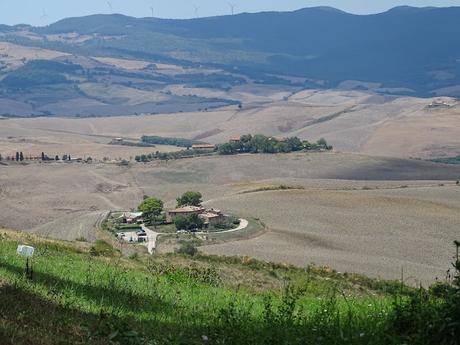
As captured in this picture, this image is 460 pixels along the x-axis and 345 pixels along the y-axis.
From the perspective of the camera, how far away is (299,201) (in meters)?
70.9

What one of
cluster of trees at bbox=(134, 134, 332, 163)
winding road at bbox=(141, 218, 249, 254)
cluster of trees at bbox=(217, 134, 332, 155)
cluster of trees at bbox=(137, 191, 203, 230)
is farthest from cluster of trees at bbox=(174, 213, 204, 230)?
cluster of trees at bbox=(217, 134, 332, 155)

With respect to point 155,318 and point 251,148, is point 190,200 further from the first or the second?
point 155,318

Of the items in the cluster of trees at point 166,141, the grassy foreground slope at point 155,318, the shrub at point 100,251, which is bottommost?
the cluster of trees at point 166,141

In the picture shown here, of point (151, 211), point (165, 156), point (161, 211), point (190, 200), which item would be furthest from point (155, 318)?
point (165, 156)

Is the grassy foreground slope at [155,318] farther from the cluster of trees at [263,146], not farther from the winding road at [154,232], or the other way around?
the cluster of trees at [263,146]

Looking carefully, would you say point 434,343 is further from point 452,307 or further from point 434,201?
point 434,201

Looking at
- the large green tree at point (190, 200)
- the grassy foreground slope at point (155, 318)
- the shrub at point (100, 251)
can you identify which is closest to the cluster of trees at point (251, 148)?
the large green tree at point (190, 200)

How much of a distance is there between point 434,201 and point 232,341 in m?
65.3

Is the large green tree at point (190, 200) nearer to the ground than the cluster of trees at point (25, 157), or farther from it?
farther from it

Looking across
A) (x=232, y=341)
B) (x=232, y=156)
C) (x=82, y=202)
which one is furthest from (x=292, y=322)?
(x=232, y=156)

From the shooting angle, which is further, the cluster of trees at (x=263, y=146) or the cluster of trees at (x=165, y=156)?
the cluster of trees at (x=263, y=146)

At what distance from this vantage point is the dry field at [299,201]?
50062 millimetres

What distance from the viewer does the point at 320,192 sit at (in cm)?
7588

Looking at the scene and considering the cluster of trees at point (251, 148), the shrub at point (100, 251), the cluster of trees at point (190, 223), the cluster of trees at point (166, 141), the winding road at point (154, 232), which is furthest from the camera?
the cluster of trees at point (166, 141)
